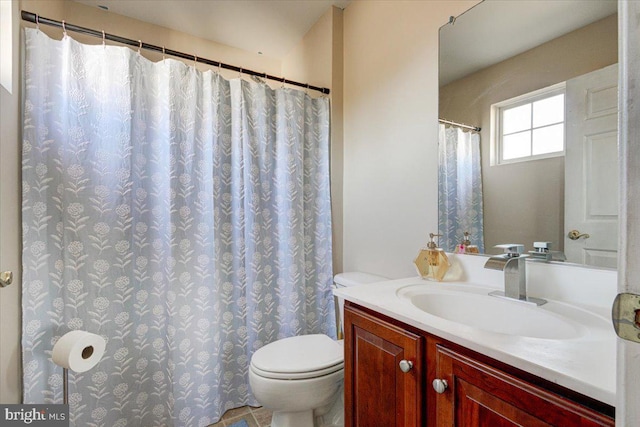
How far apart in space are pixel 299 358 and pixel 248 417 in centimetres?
69

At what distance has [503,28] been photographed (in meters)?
1.13

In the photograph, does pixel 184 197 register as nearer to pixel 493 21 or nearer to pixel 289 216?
pixel 289 216

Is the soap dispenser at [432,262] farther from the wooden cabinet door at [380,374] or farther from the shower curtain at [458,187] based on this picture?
the wooden cabinet door at [380,374]

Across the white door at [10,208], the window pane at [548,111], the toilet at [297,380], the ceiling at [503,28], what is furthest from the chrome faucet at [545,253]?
the white door at [10,208]

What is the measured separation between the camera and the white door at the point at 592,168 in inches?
33.8

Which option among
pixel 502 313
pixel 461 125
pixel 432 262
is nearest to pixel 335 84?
pixel 461 125

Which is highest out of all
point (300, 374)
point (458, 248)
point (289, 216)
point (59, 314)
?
point (289, 216)

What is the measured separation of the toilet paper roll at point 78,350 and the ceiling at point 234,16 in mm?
2028

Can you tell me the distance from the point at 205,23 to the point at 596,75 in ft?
7.58

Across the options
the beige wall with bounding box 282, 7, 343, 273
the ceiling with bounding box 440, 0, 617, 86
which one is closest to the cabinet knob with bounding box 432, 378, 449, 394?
the ceiling with bounding box 440, 0, 617, 86

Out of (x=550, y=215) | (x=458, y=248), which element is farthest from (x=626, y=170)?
(x=458, y=248)

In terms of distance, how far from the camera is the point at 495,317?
3.19 ft

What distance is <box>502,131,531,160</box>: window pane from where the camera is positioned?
1078 millimetres

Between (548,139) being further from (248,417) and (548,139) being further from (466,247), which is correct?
(248,417)
